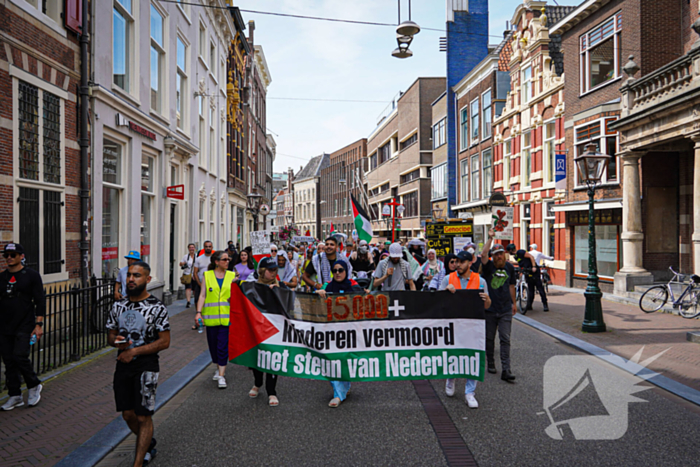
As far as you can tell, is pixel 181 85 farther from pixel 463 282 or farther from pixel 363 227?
pixel 463 282

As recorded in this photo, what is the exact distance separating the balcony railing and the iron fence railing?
45.4 feet

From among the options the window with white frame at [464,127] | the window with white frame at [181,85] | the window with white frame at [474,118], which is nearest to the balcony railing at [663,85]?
the window with white frame at [181,85]

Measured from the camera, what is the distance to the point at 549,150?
77.2ft

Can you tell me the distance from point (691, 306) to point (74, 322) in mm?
12746

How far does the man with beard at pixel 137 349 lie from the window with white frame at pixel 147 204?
10.9 m

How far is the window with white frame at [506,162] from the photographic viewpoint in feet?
91.5

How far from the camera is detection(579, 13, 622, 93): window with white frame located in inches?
723

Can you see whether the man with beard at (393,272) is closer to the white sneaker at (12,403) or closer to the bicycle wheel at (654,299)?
the white sneaker at (12,403)

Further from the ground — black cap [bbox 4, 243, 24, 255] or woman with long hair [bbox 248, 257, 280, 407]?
black cap [bbox 4, 243, 24, 255]

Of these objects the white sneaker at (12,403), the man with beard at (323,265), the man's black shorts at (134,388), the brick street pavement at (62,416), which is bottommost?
the brick street pavement at (62,416)

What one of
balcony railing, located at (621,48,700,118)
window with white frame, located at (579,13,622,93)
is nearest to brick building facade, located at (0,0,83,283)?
balcony railing, located at (621,48,700,118)

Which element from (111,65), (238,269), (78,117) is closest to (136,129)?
(111,65)

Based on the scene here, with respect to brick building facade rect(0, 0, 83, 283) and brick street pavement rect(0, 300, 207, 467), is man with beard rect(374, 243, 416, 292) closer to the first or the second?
brick street pavement rect(0, 300, 207, 467)

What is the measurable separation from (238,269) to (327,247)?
227 cm
